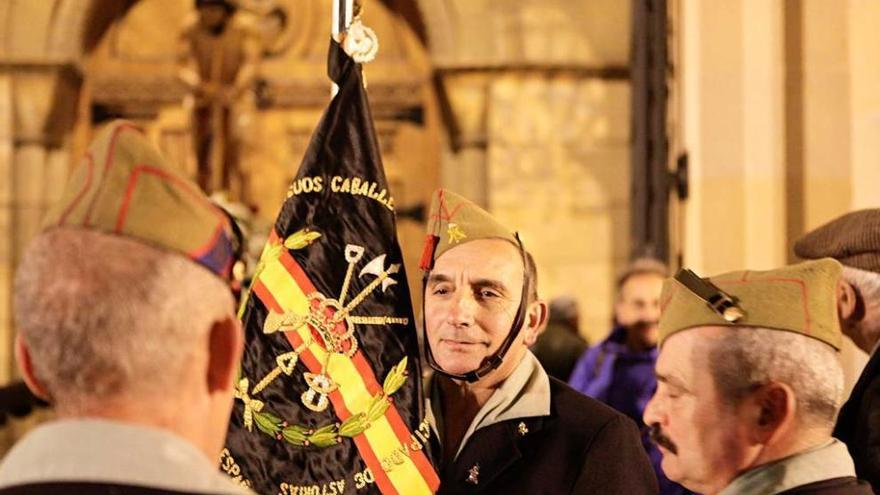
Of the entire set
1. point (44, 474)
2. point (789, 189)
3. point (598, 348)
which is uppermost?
point (44, 474)

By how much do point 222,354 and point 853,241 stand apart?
1.91 metres

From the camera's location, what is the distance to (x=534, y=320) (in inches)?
117

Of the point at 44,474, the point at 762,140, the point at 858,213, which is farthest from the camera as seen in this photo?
the point at 762,140

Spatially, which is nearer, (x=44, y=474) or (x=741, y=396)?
(x=44, y=474)

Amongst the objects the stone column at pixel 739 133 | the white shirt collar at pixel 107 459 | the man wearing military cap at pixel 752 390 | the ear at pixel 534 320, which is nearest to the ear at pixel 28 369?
the white shirt collar at pixel 107 459

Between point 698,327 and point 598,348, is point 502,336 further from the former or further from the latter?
point 598,348

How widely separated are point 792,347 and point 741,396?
0.11 m

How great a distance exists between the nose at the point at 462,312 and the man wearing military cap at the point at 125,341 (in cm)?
120

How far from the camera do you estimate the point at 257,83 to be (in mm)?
9781

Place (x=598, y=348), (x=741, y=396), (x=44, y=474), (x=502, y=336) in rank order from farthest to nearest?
(x=598, y=348), (x=502, y=336), (x=741, y=396), (x=44, y=474)

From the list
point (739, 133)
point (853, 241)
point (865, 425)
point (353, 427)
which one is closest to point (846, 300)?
point (853, 241)

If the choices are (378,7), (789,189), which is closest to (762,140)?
(789,189)

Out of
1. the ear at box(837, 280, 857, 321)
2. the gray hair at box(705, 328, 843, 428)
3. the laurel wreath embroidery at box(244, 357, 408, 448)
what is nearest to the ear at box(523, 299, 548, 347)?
the laurel wreath embroidery at box(244, 357, 408, 448)

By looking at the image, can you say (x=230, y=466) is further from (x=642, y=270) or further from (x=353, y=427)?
(x=642, y=270)
